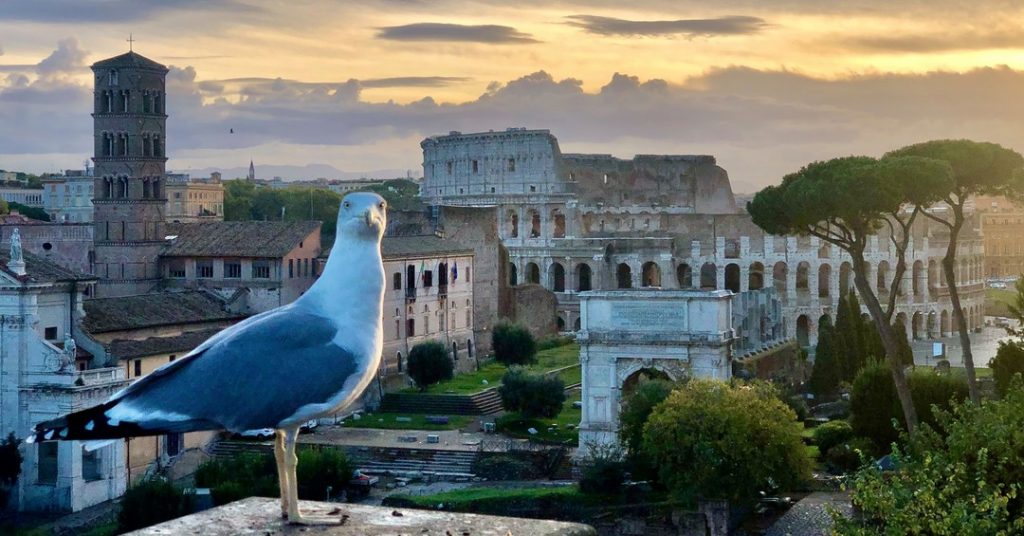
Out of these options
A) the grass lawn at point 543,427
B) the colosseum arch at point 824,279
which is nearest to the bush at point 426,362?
the grass lawn at point 543,427

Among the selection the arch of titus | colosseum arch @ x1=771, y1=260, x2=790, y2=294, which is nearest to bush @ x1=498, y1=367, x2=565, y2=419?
the arch of titus

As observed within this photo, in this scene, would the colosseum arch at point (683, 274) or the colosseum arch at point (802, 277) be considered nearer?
the colosseum arch at point (802, 277)

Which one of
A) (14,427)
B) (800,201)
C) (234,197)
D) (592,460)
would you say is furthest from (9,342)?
(234,197)

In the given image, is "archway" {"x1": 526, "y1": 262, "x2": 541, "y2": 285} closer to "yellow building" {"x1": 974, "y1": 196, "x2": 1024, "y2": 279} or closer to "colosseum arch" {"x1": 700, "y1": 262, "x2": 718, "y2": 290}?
"colosseum arch" {"x1": 700, "y1": 262, "x2": 718, "y2": 290}

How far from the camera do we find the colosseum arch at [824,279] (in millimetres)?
69537

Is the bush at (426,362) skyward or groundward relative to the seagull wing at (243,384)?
groundward

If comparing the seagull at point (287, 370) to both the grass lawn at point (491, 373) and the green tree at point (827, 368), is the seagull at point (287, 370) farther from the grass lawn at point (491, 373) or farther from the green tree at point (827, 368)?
the green tree at point (827, 368)

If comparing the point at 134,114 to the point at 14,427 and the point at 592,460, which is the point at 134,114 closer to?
the point at 14,427

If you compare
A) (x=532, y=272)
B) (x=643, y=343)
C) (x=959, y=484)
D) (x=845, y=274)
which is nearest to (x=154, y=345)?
(x=643, y=343)

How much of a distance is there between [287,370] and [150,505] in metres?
18.9

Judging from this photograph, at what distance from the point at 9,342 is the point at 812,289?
4621cm

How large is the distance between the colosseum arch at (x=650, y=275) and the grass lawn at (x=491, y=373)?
1845cm

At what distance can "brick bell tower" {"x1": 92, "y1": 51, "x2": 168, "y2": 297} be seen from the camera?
40500 millimetres

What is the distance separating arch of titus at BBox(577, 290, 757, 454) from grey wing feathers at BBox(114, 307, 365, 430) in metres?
23.8
